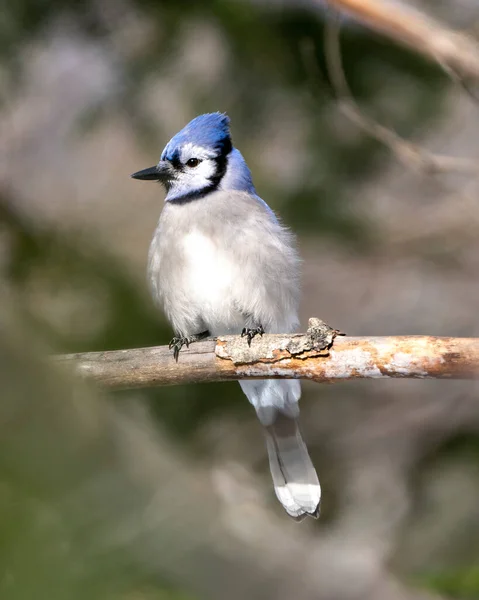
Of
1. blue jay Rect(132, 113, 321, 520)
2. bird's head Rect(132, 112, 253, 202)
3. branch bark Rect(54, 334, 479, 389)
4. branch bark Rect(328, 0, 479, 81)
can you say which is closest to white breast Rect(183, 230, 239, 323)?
blue jay Rect(132, 113, 321, 520)

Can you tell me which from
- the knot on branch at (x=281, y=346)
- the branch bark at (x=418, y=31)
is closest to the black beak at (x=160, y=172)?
the branch bark at (x=418, y=31)

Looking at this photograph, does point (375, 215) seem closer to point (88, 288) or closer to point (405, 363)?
point (88, 288)

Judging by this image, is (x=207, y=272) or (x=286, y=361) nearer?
(x=286, y=361)

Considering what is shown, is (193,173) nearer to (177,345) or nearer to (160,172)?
(160,172)

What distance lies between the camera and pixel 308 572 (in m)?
2.32

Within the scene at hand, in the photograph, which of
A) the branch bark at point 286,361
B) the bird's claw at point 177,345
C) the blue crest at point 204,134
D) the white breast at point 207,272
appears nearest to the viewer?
the branch bark at point 286,361

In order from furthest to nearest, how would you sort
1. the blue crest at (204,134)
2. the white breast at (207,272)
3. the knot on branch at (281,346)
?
the blue crest at (204,134), the white breast at (207,272), the knot on branch at (281,346)

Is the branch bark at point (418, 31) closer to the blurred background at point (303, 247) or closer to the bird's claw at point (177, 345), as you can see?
the blurred background at point (303, 247)

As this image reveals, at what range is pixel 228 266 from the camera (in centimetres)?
319

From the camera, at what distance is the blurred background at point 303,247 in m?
3.21

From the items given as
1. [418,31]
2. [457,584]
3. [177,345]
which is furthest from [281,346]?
[418,31]

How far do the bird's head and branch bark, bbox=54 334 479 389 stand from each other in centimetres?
113

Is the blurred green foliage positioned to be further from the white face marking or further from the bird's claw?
the white face marking

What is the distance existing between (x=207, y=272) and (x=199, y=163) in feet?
1.82
